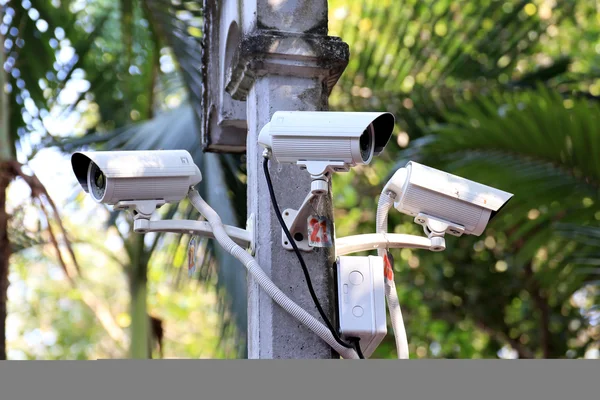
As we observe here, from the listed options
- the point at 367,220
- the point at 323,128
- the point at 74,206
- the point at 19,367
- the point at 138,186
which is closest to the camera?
the point at 19,367

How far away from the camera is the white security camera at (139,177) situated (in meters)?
2.67

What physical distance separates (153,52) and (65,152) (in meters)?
1.25

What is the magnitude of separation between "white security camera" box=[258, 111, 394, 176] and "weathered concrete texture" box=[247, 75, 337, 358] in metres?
0.28

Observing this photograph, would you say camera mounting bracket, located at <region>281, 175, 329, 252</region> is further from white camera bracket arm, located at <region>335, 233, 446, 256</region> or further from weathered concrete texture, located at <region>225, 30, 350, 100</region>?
weathered concrete texture, located at <region>225, 30, 350, 100</region>

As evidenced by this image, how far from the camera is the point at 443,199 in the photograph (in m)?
2.74

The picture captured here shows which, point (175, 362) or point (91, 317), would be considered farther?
point (91, 317)

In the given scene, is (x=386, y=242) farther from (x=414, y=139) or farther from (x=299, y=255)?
(x=414, y=139)

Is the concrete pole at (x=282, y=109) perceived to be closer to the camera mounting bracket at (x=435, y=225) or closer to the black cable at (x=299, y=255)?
the black cable at (x=299, y=255)

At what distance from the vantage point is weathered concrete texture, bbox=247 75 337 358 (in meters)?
2.69

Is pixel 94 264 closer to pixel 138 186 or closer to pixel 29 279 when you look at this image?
pixel 29 279

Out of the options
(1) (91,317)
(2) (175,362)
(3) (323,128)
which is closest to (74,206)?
(3) (323,128)

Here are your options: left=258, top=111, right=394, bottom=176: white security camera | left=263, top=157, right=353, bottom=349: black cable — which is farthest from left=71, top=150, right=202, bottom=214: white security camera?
left=258, top=111, right=394, bottom=176: white security camera

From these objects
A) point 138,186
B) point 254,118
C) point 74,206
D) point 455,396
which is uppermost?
point 74,206

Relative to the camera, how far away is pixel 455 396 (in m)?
1.79
